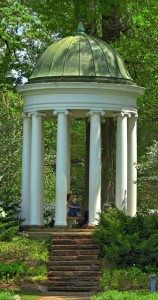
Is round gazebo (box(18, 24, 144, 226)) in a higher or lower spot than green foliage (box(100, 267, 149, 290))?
higher

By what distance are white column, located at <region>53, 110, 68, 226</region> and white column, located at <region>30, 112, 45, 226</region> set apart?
1.00 metres

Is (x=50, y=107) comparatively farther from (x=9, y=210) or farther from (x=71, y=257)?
(x=71, y=257)

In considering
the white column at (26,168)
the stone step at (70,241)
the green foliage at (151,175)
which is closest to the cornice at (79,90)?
the white column at (26,168)

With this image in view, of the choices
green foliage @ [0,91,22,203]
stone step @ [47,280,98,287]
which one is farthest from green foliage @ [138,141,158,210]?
green foliage @ [0,91,22,203]

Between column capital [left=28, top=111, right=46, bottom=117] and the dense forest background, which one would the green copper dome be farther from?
the dense forest background

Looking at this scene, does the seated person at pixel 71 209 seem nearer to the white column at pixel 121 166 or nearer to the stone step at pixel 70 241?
the white column at pixel 121 166

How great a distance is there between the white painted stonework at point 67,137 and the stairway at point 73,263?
1.89 meters

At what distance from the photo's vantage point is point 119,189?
3075 cm

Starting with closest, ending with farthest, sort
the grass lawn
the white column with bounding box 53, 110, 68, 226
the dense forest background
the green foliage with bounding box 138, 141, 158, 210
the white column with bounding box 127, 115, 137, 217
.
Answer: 1. the grass lawn
2. the green foliage with bounding box 138, 141, 158, 210
3. the white column with bounding box 53, 110, 68, 226
4. the white column with bounding box 127, 115, 137, 217
5. the dense forest background

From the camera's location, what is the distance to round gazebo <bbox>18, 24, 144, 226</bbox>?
98.6ft

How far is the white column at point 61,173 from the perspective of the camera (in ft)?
98.2

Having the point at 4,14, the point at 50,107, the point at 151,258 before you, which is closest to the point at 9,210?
the point at 50,107

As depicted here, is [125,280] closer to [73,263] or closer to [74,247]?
[73,263]

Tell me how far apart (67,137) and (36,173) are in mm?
2012
